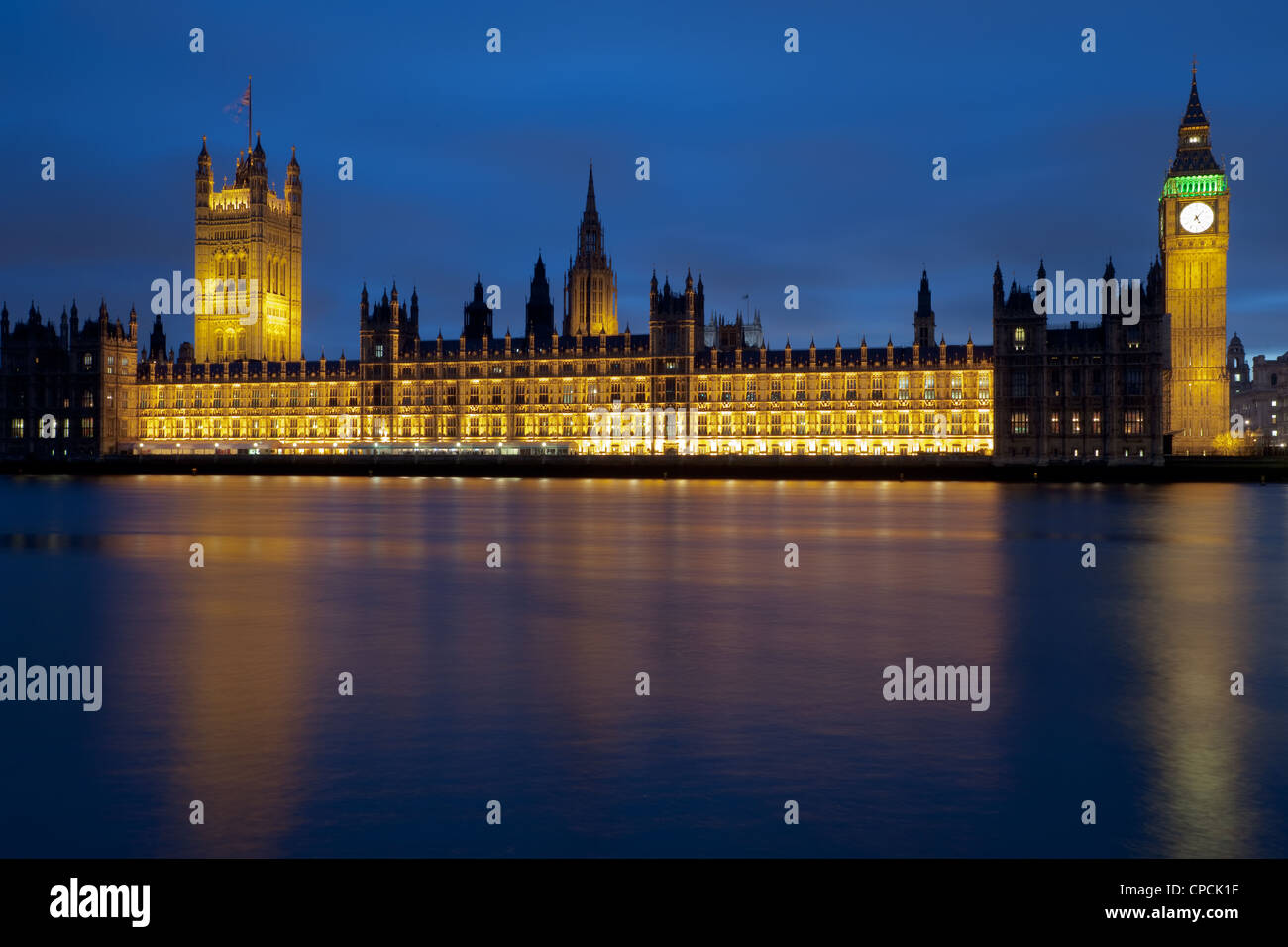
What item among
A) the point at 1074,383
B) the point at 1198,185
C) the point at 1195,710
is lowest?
the point at 1195,710

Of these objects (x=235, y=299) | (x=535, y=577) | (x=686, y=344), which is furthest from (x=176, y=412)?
(x=535, y=577)

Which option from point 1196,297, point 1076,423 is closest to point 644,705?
point 1076,423

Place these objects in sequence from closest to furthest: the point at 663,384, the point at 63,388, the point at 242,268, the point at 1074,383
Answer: the point at 1074,383 < the point at 663,384 < the point at 63,388 < the point at 242,268

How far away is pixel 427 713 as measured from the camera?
12984 millimetres

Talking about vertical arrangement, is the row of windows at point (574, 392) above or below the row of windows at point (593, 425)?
above

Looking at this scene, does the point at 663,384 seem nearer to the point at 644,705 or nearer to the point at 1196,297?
the point at 1196,297

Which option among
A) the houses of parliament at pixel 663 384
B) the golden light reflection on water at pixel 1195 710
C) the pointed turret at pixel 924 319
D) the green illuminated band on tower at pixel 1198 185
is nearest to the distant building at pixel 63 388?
the houses of parliament at pixel 663 384

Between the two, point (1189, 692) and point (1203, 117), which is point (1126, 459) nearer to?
point (1203, 117)

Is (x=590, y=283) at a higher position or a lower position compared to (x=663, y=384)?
higher

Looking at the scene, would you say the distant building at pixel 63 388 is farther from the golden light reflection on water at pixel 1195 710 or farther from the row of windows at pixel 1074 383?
the golden light reflection on water at pixel 1195 710

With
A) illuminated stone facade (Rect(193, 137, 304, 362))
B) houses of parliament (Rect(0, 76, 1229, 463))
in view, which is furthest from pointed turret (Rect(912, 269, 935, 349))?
illuminated stone facade (Rect(193, 137, 304, 362))

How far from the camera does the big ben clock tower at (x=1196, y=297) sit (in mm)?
128500

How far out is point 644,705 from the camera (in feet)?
43.7

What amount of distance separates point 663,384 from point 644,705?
112528 millimetres
